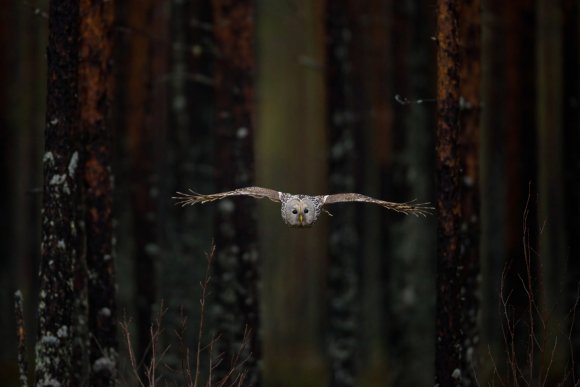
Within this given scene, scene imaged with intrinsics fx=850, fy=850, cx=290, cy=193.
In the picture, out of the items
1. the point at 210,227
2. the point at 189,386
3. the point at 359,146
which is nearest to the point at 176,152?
the point at 210,227

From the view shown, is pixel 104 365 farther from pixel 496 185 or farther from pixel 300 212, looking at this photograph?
pixel 496 185

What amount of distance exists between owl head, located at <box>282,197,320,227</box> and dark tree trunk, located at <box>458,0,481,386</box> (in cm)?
251

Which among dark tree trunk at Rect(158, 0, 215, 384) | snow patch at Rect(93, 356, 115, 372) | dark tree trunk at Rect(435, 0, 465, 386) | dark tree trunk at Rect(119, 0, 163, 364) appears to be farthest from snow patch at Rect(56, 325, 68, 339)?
dark tree trunk at Rect(158, 0, 215, 384)

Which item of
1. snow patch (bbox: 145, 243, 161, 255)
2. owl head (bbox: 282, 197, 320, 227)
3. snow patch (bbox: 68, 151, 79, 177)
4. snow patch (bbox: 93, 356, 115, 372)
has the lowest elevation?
snow patch (bbox: 93, 356, 115, 372)

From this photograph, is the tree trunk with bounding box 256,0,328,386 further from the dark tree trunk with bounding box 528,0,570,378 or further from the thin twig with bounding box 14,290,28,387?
the thin twig with bounding box 14,290,28,387

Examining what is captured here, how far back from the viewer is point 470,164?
9719 millimetres

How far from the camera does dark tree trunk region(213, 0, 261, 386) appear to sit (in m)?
10.5

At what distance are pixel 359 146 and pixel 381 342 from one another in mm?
4374

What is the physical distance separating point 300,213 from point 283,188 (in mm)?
18431

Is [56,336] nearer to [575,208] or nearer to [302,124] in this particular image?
[575,208]

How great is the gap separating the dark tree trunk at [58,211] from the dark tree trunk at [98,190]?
4.08ft

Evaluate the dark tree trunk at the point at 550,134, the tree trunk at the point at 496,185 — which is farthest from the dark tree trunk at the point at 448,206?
the dark tree trunk at the point at 550,134

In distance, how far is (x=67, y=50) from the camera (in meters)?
8.28

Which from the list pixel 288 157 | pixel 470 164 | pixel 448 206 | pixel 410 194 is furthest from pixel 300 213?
pixel 288 157
